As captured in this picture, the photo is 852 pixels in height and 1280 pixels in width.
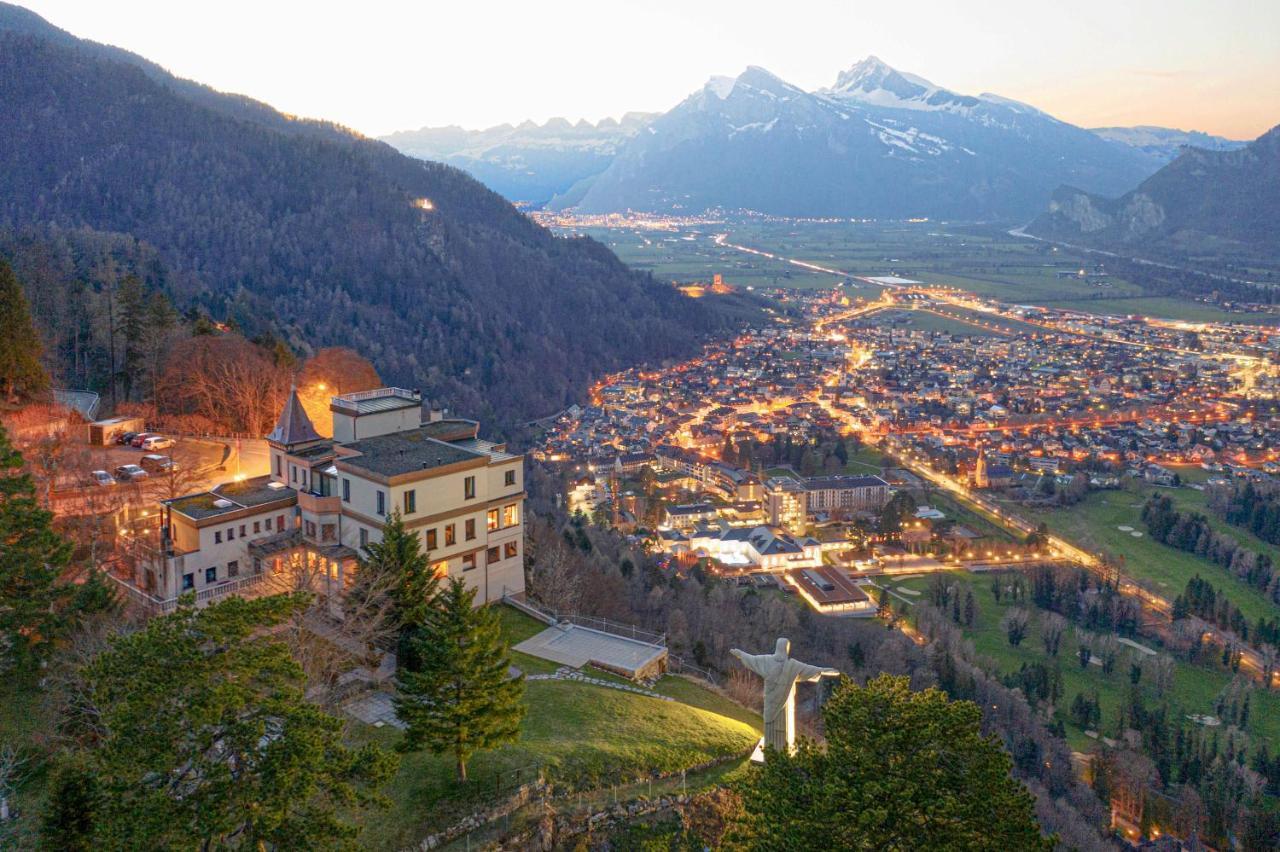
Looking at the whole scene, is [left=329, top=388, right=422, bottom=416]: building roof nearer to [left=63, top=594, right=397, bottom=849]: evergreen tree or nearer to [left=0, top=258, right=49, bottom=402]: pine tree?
[left=0, top=258, right=49, bottom=402]: pine tree

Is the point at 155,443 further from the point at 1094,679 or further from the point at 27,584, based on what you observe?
the point at 1094,679

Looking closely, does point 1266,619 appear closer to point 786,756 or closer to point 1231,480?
point 1231,480

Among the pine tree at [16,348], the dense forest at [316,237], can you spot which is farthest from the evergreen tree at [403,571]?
the dense forest at [316,237]

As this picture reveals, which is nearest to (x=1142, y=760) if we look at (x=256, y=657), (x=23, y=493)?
(x=256, y=657)

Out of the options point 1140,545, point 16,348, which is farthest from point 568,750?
point 1140,545

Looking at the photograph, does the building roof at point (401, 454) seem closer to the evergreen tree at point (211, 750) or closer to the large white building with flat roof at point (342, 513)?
the large white building with flat roof at point (342, 513)

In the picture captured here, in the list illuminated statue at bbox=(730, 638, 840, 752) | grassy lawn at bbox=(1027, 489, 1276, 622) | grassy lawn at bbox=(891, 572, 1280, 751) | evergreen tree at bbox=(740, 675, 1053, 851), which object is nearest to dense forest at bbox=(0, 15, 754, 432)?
grassy lawn at bbox=(1027, 489, 1276, 622)
